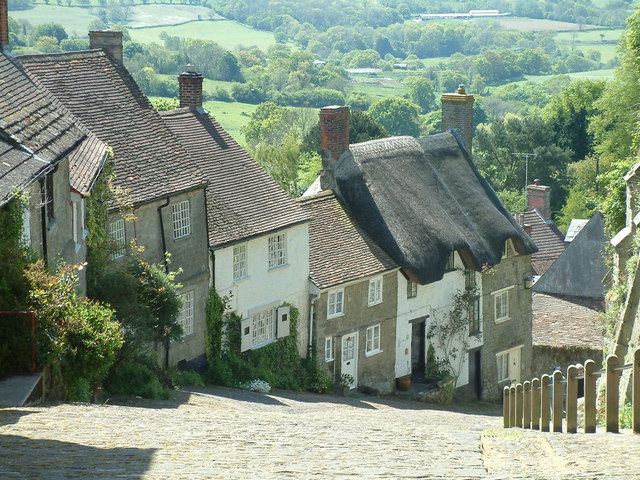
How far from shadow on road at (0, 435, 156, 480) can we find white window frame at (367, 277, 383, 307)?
73.0 ft

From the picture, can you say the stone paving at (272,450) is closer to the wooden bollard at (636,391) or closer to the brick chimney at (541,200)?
the wooden bollard at (636,391)

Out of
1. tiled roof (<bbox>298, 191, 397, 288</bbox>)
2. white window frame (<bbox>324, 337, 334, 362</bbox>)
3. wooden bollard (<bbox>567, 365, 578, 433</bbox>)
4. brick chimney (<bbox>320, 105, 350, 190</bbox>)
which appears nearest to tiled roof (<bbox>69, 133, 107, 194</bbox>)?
tiled roof (<bbox>298, 191, 397, 288</bbox>)

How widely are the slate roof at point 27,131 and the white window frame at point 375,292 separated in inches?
541

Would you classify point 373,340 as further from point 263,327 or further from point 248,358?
point 248,358

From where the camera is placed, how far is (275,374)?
104 feet

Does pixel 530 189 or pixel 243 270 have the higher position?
pixel 530 189

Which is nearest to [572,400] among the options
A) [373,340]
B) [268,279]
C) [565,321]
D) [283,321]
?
[268,279]

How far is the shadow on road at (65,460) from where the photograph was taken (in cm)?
1084

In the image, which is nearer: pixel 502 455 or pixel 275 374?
pixel 502 455

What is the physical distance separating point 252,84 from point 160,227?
129914 mm

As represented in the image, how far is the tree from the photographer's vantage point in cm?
13350

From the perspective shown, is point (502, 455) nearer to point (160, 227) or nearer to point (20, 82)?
point (20, 82)

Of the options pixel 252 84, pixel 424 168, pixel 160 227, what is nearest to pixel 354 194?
pixel 424 168

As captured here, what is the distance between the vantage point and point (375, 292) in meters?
34.5
